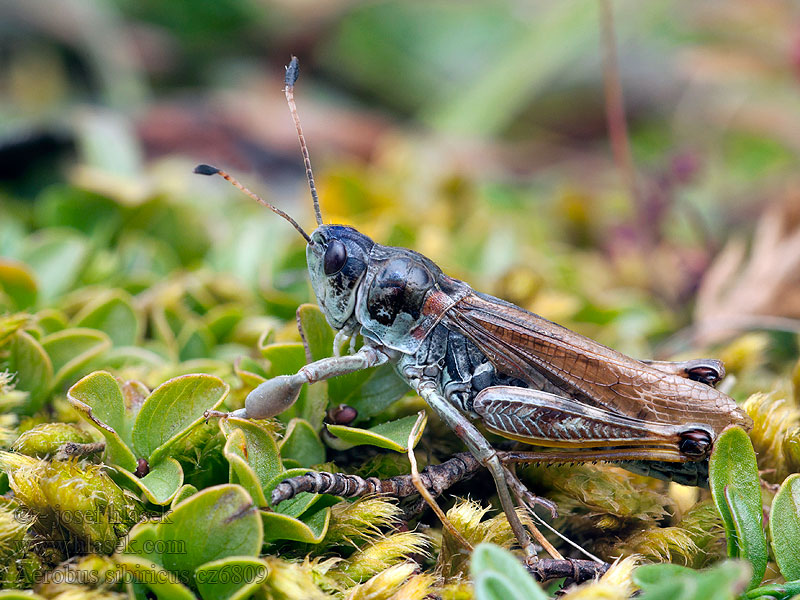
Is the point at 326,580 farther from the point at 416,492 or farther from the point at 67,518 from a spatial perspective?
the point at 67,518

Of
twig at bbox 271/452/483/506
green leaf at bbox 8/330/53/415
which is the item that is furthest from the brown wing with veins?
green leaf at bbox 8/330/53/415

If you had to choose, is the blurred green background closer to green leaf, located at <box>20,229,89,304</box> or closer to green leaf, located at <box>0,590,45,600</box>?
green leaf, located at <box>20,229,89,304</box>

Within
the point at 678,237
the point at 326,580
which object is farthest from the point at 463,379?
the point at 678,237

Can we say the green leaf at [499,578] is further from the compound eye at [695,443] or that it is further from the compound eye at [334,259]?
Answer: the compound eye at [334,259]

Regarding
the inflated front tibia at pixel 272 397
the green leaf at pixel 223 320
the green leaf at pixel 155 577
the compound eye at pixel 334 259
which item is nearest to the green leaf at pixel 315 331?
the compound eye at pixel 334 259

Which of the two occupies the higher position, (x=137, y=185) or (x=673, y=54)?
(x=673, y=54)

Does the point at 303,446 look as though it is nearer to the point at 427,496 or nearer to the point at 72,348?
the point at 427,496
